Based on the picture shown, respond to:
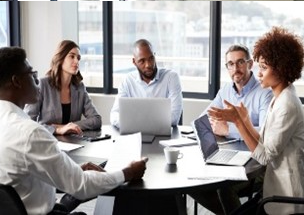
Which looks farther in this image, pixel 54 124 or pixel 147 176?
pixel 54 124

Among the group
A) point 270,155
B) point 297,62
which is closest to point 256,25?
point 297,62

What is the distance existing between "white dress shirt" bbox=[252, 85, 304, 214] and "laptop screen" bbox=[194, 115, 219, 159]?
23 centimetres

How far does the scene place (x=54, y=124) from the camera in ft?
9.61

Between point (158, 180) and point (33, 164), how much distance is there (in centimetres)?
53

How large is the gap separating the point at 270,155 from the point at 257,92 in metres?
0.96

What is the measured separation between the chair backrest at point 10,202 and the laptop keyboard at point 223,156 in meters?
0.97

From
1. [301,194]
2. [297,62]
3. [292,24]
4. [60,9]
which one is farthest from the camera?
[60,9]

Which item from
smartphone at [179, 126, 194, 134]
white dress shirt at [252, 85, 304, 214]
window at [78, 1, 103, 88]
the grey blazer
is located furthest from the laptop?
window at [78, 1, 103, 88]

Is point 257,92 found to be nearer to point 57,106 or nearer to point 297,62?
point 297,62

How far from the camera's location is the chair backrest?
1442mm

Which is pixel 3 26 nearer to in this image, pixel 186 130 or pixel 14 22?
pixel 14 22

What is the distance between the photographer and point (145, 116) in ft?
8.68

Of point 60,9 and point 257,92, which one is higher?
point 60,9

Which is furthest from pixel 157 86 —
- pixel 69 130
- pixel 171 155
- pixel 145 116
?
pixel 171 155
